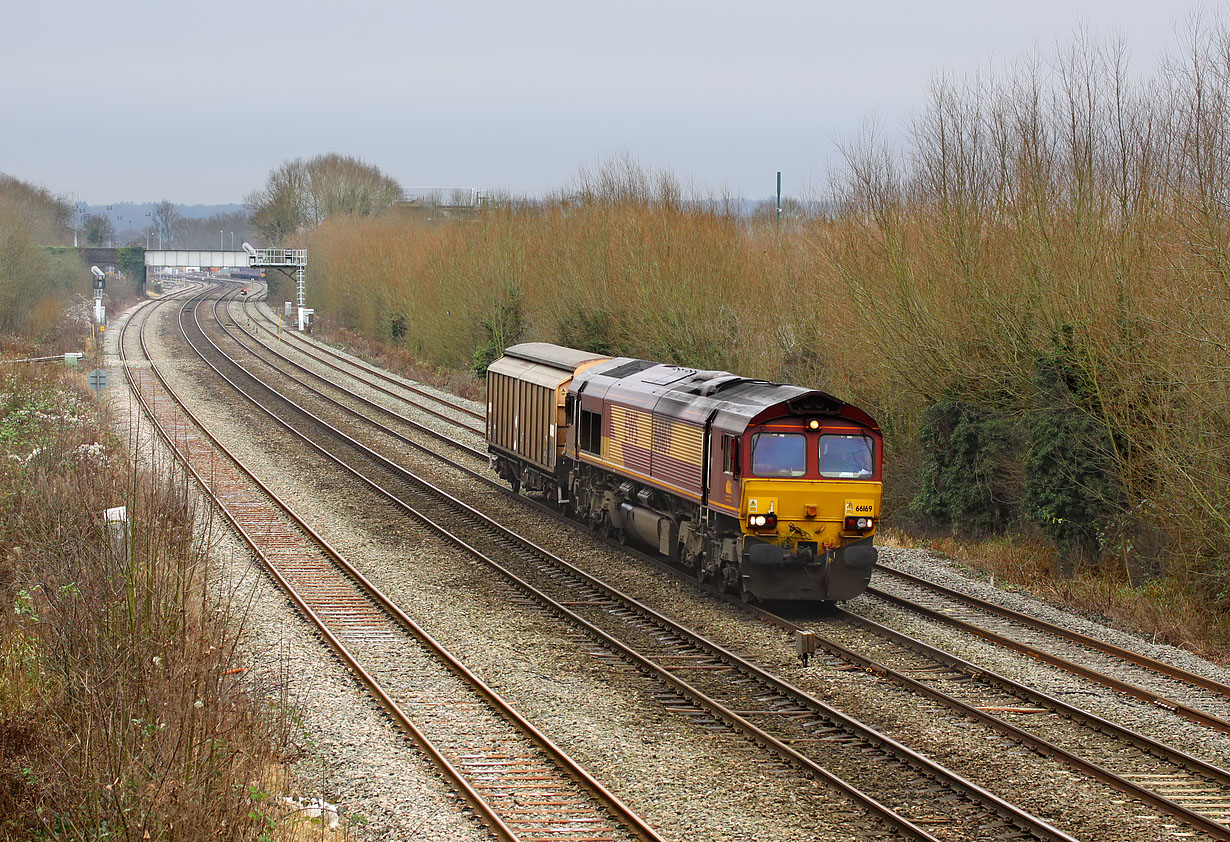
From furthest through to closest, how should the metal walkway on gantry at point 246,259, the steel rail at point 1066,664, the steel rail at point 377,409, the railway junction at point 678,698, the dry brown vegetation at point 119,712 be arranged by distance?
the metal walkway on gantry at point 246,259 → the steel rail at point 377,409 → the steel rail at point 1066,664 → the railway junction at point 678,698 → the dry brown vegetation at point 119,712

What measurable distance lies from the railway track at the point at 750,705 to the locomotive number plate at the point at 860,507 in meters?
2.89

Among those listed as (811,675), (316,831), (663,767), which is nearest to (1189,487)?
(811,675)

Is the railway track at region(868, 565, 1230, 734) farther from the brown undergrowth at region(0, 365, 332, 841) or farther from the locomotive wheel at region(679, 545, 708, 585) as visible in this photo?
the brown undergrowth at region(0, 365, 332, 841)

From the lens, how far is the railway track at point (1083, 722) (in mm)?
10375

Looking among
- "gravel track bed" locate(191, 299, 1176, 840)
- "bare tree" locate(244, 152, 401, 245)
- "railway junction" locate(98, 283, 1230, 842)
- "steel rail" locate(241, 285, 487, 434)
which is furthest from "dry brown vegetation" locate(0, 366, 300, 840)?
"bare tree" locate(244, 152, 401, 245)

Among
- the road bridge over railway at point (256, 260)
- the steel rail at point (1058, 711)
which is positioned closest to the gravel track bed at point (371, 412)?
the steel rail at point (1058, 711)

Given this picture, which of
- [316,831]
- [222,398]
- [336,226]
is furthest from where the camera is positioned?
[336,226]

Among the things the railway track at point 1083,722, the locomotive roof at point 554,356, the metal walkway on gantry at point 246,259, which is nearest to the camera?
the railway track at point 1083,722

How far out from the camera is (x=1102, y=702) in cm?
1298

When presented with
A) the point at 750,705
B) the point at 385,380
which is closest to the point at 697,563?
the point at 750,705

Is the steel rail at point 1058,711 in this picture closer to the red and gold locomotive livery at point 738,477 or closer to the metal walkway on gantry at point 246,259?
the red and gold locomotive livery at point 738,477

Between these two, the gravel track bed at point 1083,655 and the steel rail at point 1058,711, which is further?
the gravel track bed at point 1083,655

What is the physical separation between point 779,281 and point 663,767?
19.9 m

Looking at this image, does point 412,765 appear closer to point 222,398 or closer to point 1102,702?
point 1102,702
